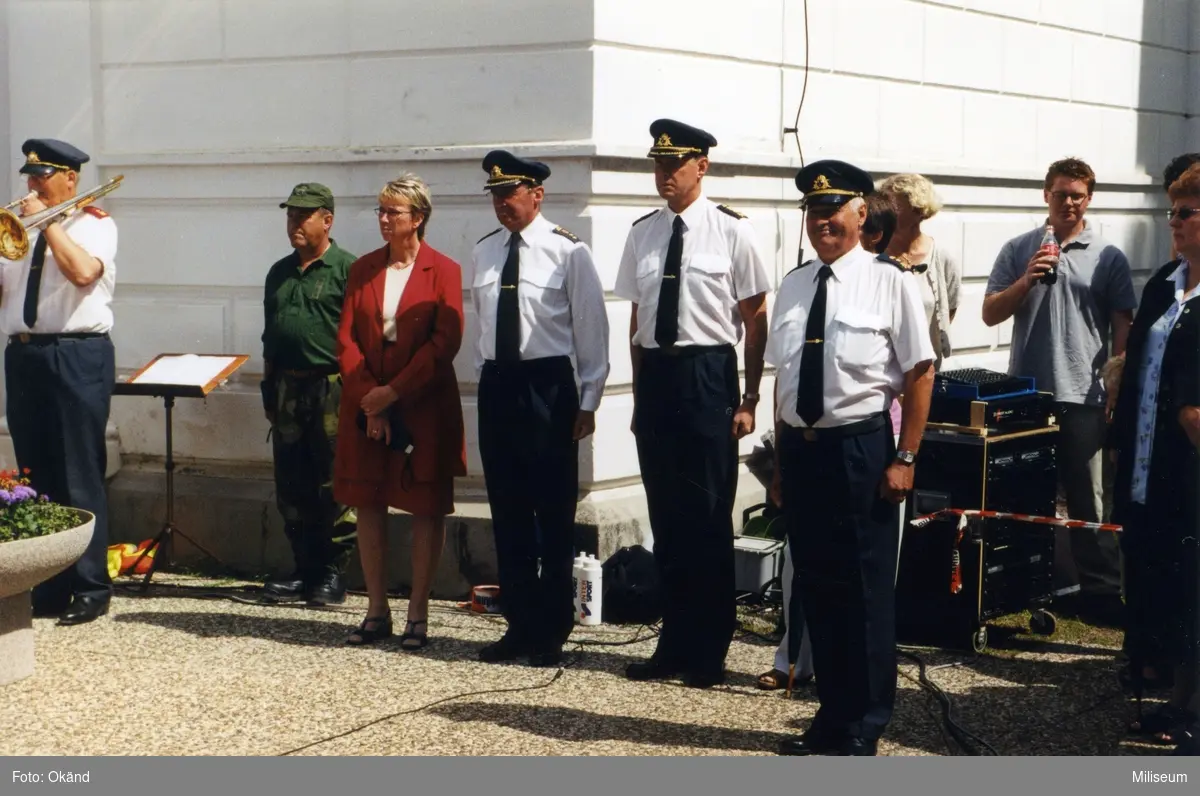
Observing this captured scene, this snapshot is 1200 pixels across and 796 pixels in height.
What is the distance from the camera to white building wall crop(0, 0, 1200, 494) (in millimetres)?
9039

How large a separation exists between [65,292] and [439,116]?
2.18 meters

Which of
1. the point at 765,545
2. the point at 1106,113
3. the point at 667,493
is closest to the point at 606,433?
the point at 765,545

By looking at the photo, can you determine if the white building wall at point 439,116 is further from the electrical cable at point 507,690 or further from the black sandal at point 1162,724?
the black sandal at point 1162,724

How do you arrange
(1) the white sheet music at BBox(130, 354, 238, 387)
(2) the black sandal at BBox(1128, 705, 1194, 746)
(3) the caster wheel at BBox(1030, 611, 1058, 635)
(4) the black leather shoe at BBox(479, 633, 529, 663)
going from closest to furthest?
(2) the black sandal at BBox(1128, 705, 1194, 746)
(4) the black leather shoe at BBox(479, 633, 529, 663)
(3) the caster wheel at BBox(1030, 611, 1058, 635)
(1) the white sheet music at BBox(130, 354, 238, 387)

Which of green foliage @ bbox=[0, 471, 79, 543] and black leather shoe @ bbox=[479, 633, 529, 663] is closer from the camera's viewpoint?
green foliage @ bbox=[0, 471, 79, 543]

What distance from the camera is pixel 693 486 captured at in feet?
24.4

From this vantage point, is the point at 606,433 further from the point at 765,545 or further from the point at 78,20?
the point at 78,20

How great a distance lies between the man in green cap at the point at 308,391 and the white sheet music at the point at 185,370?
1.14 feet

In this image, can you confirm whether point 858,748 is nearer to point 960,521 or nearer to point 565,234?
point 960,521

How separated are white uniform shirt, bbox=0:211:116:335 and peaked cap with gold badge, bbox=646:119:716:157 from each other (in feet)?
9.74

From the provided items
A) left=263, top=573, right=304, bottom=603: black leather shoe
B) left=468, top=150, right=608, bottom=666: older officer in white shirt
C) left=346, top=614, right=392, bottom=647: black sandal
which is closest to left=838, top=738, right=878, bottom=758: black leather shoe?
left=468, top=150, right=608, bottom=666: older officer in white shirt

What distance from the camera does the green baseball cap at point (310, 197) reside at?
903 centimetres

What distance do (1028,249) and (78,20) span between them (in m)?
5.72

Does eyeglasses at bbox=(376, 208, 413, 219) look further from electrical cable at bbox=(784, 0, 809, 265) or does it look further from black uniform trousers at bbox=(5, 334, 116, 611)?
electrical cable at bbox=(784, 0, 809, 265)
